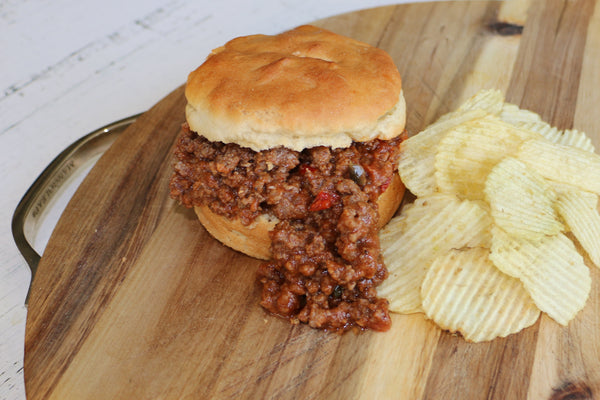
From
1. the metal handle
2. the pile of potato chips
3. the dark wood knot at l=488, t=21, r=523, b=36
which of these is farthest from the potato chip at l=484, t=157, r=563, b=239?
the metal handle

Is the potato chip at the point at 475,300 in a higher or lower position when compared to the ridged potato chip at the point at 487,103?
lower

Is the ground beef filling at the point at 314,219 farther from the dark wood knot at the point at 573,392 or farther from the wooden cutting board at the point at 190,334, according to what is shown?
the dark wood knot at the point at 573,392

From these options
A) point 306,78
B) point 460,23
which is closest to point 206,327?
point 306,78

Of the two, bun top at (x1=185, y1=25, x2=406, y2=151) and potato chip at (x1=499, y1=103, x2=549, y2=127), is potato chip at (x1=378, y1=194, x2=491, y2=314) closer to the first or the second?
bun top at (x1=185, y1=25, x2=406, y2=151)

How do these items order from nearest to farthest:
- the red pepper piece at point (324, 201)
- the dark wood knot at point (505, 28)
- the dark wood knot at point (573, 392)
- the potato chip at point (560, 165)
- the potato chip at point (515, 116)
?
the dark wood knot at point (573, 392) < the red pepper piece at point (324, 201) < the potato chip at point (560, 165) < the potato chip at point (515, 116) < the dark wood knot at point (505, 28)

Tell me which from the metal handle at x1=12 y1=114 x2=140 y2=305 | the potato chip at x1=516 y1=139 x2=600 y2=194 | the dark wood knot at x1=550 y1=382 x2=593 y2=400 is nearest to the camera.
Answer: the dark wood knot at x1=550 y1=382 x2=593 y2=400

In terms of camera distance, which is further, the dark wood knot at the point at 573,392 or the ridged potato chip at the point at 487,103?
the ridged potato chip at the point at 487,103

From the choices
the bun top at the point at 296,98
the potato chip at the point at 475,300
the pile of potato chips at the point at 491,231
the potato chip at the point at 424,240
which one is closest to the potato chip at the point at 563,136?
the pile of potato chips at the point at 491,231

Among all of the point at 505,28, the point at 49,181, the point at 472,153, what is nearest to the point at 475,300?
the point at 472,153
